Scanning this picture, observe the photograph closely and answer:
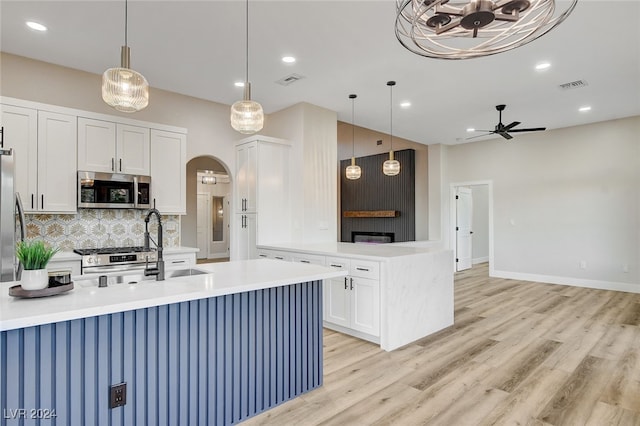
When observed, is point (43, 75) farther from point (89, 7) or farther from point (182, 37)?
point (182, 37)

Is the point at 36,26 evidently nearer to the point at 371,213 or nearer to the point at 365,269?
the point at 365,269

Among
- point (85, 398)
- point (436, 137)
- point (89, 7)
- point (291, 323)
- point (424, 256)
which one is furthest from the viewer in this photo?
point (436, 137)

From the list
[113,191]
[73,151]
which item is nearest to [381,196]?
[113,191]

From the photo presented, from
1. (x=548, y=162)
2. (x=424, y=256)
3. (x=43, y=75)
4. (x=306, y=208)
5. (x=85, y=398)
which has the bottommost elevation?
(x=85, y=398)

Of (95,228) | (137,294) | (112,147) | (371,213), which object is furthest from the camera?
(371,213)

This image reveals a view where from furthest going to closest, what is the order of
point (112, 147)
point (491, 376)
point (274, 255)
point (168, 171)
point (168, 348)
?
1. point (274, 255)
2. point (168, 171)
3. point (112, 147)
4. point (491, 376)
5. point (168, 348)

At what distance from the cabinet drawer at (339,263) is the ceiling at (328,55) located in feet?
7.02

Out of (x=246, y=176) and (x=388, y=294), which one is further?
(x=246, y=176)

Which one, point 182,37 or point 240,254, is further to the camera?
point 240,254

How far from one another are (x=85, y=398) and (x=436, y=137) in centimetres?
718

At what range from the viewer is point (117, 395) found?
175 centimetres

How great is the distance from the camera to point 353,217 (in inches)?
390

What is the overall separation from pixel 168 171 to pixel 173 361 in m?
3.01

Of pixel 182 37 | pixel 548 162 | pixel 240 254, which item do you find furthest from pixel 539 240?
pixel 182 37
